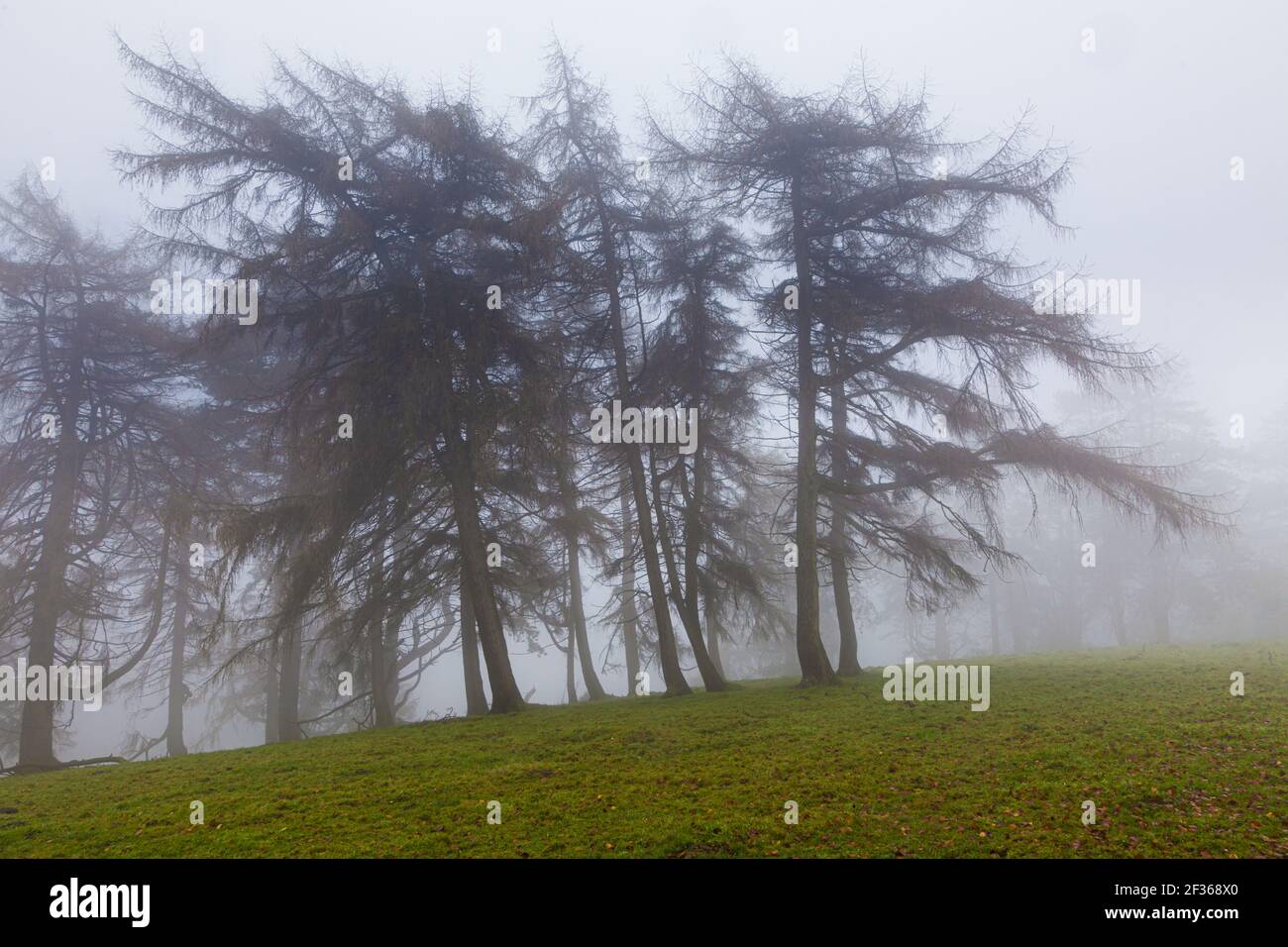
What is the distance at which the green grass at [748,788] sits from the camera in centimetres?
579

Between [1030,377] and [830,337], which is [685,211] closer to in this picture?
[830,337]

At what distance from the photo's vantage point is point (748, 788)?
720 centimetres

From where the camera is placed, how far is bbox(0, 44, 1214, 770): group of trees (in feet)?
39.9

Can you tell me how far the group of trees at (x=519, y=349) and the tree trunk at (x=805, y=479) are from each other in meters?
0.07

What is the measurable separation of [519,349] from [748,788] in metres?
8.43

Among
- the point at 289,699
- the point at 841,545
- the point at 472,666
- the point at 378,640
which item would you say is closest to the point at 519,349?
the point at 378,640

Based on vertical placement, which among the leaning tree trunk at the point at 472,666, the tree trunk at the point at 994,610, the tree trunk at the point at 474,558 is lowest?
the tree trunk at the point at 994,610

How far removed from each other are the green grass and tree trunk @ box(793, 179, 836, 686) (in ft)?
6.75

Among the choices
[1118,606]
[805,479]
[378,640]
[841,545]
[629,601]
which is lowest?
[1118,606]

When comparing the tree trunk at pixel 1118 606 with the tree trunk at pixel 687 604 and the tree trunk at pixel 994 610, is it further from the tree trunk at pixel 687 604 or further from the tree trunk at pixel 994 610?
the tree trunk at pixel 687 604

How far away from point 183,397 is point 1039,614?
4137 centimetres

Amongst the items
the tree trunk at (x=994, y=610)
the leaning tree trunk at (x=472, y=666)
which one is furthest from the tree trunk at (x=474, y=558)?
the tree trunk at (x=994, y=610)

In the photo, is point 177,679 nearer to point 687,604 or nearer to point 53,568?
point 53,568

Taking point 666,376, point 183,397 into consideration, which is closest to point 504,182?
point 666,376
